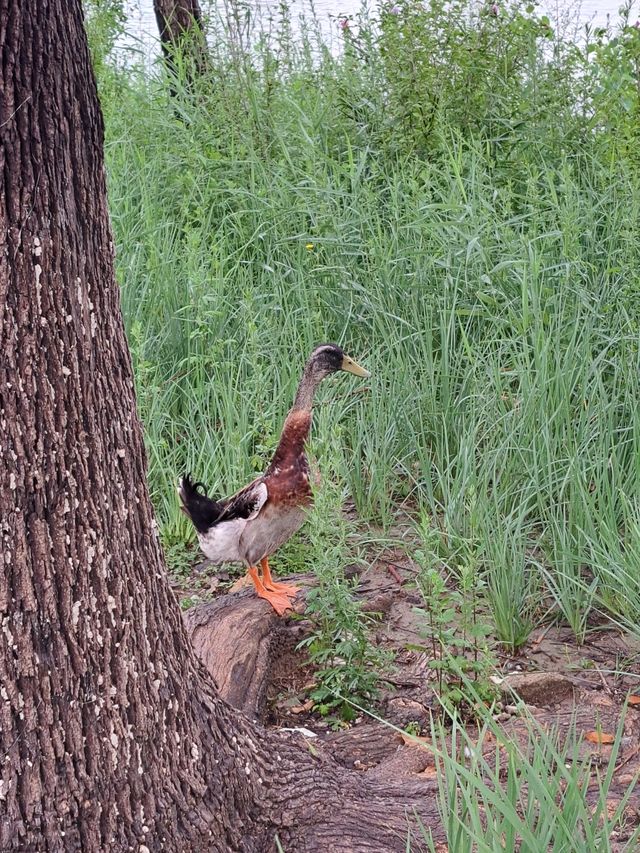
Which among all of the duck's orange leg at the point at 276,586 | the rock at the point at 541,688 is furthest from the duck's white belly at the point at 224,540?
the rock at the point at 541,688

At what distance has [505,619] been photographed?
328 centimetres

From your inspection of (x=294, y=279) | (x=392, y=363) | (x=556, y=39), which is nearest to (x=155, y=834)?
(x=392, y=363)

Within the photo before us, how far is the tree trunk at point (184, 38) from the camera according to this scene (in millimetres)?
6566

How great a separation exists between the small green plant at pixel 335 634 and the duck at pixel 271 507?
0.27 meters

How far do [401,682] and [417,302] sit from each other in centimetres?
183

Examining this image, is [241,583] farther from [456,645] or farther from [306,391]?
[456,645]

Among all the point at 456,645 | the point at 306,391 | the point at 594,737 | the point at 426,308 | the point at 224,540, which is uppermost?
the point at 426,308

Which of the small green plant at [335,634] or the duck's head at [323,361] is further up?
the duck's head at [323,361]

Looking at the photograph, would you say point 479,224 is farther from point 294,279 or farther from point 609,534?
point 609,534

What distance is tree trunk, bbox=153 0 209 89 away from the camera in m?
6.57

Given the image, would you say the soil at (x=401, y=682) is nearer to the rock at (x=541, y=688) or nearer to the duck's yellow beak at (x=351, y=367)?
the rock at (x=541, y=688)

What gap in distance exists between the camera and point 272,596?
11.6 ft

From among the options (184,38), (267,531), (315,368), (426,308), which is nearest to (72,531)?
(267,531)

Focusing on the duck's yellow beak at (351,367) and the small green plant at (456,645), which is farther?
the duck's yellow beak at (351,367)
